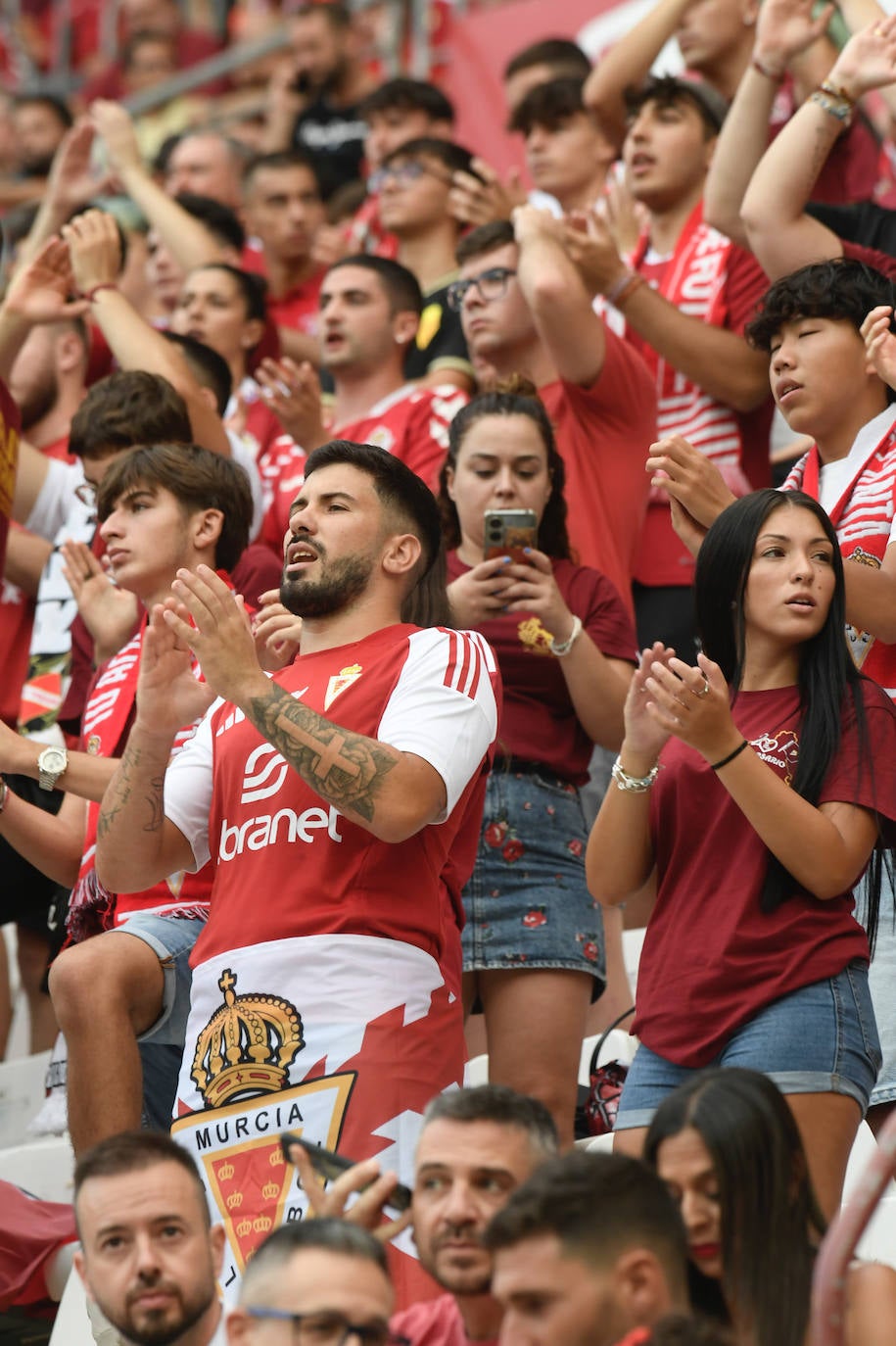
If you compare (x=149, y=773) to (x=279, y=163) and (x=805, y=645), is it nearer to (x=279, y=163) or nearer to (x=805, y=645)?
(x=805, y=645)

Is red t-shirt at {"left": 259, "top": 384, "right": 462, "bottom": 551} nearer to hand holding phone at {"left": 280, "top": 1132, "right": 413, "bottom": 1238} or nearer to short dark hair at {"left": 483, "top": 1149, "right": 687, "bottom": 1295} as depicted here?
hand holding phone at {"left": 280, "top": 1132, "right": 413, "bottom": 1238}

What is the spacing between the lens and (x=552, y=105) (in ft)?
23.1

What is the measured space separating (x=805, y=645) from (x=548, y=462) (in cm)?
131

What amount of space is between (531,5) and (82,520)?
5626 millimetres

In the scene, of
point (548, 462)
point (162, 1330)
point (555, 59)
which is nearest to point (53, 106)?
point (555, 59)

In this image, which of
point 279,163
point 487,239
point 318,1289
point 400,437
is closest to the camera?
point 318,1289

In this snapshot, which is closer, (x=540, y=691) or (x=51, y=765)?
(x=51, y=765)

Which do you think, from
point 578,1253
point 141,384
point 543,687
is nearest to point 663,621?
point 543,687

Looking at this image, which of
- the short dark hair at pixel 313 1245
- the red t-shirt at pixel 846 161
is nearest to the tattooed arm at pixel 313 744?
the short dark hair at pixel 313 1245

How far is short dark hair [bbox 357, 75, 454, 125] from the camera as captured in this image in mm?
8047

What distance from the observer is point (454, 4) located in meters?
10.9

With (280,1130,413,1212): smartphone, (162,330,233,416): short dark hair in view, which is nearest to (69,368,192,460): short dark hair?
(162,330,233,416): short dark hair

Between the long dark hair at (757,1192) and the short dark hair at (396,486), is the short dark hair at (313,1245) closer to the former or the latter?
the long dark hair at (757,1192)

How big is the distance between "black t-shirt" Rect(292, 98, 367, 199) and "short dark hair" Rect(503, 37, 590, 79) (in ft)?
5.31
